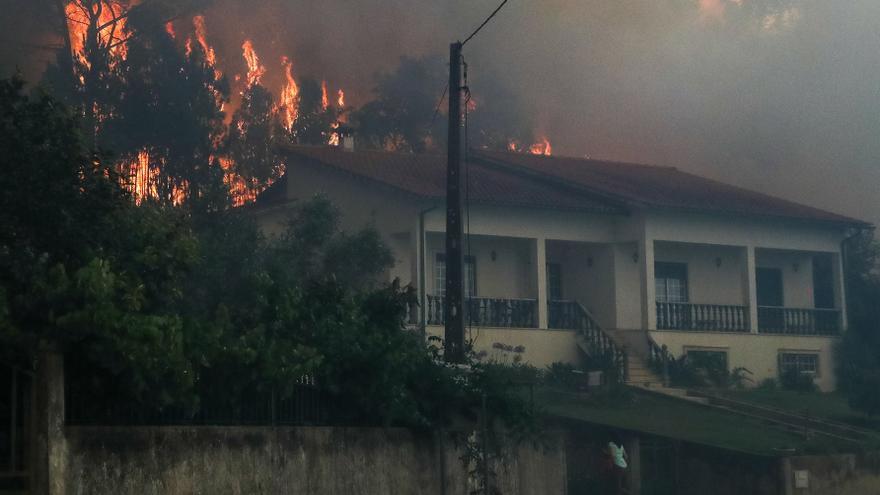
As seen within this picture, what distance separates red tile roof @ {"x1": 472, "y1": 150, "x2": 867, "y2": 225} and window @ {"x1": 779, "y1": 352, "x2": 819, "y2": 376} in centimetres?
364

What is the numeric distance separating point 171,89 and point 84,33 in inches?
178

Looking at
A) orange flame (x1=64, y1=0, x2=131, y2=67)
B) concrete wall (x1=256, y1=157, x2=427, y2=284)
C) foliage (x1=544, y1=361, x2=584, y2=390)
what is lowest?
foliage (x1=544, y1=361, x2=584, y2=390)

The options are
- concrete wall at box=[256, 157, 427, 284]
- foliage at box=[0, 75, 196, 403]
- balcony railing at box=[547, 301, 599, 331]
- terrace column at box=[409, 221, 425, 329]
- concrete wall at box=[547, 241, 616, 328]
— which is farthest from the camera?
concrete wall at box=[547, 241, 616, 328]

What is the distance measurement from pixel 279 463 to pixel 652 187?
72.1 feet

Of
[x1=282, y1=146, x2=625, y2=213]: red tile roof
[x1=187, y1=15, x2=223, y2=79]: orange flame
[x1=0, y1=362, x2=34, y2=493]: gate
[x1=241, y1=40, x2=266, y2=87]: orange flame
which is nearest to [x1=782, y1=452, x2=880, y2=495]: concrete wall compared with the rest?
[x1=282, y1=146, x2=625, y2=213]: red tile roof

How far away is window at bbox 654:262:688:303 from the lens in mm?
34688

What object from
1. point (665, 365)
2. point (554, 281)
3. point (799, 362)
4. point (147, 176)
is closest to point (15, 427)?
point (665, 365)

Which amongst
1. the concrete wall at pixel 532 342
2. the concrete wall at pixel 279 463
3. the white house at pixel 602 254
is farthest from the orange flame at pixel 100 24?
the concrete wall at pixel 279 463

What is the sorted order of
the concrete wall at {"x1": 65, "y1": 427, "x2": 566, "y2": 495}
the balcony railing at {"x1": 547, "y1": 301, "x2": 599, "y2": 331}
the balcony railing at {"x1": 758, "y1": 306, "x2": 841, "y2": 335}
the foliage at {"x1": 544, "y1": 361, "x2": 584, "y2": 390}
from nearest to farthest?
the concrete wall at {"x1": 65, "y1": 427, "x2": 566, "y2": 495} → the foliage at {"x1": 544, "y1": 361, "x2": 584, "y2": 390} → the balcony railing at {"x1": 547, "y1": 301, "x2": 599, "y2": 331} → the balcony railing at {"x1": 758, "y1": 306, "x2": 841, "y2": 335}

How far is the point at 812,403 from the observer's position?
29.6 metres

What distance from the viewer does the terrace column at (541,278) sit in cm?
3091

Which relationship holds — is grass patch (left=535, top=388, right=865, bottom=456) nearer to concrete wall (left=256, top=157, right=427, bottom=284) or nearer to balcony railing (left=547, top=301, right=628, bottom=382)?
balcony railing (left=547, top=301, right=628, bottom=382)

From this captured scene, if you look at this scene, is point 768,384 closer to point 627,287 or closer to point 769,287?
point 627,287

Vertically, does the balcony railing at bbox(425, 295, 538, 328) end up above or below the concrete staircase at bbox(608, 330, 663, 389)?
above
